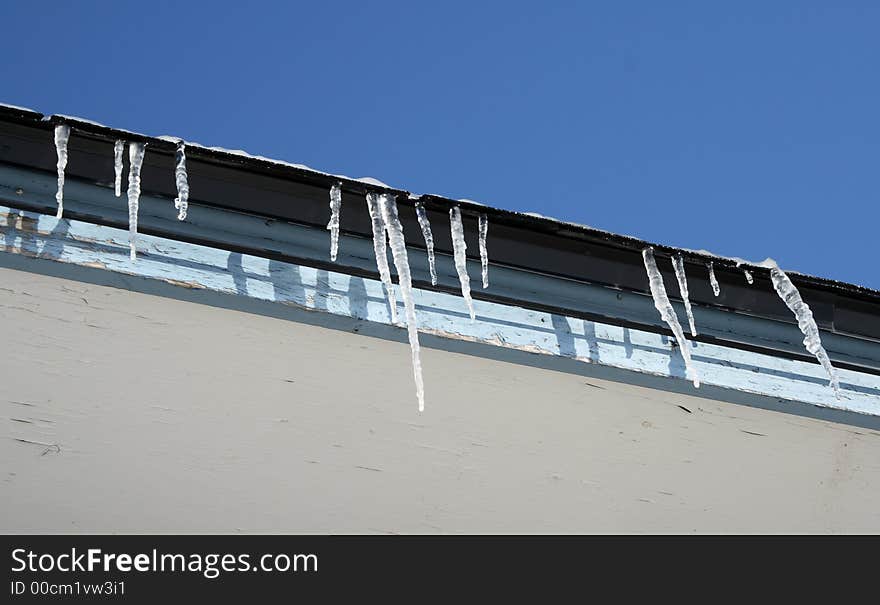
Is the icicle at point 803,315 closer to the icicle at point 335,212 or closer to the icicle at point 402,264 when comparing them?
the icicle at point 402,264

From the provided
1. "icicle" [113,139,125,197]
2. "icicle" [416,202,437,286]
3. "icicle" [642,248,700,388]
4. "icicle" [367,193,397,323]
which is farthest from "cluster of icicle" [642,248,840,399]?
"icicle" [113,139,125,197]

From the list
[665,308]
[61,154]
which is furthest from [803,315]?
[61,154]

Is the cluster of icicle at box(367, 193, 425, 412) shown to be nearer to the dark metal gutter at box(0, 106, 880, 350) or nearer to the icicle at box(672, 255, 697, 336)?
the dark metal gutter at box(0, 106, 880, 350)

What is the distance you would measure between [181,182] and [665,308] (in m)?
1.11

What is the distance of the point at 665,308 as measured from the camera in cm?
229

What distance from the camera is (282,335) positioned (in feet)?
7.19

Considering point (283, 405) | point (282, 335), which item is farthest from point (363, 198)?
point (283, 405)

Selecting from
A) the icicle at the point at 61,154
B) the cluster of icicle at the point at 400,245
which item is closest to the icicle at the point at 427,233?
the cluster of icicle at the point at 400,245

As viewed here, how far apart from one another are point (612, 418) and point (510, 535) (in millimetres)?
511

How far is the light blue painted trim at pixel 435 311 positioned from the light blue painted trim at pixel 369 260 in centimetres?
4

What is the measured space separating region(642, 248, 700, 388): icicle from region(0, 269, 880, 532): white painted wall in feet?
0.41

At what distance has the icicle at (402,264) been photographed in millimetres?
2139
